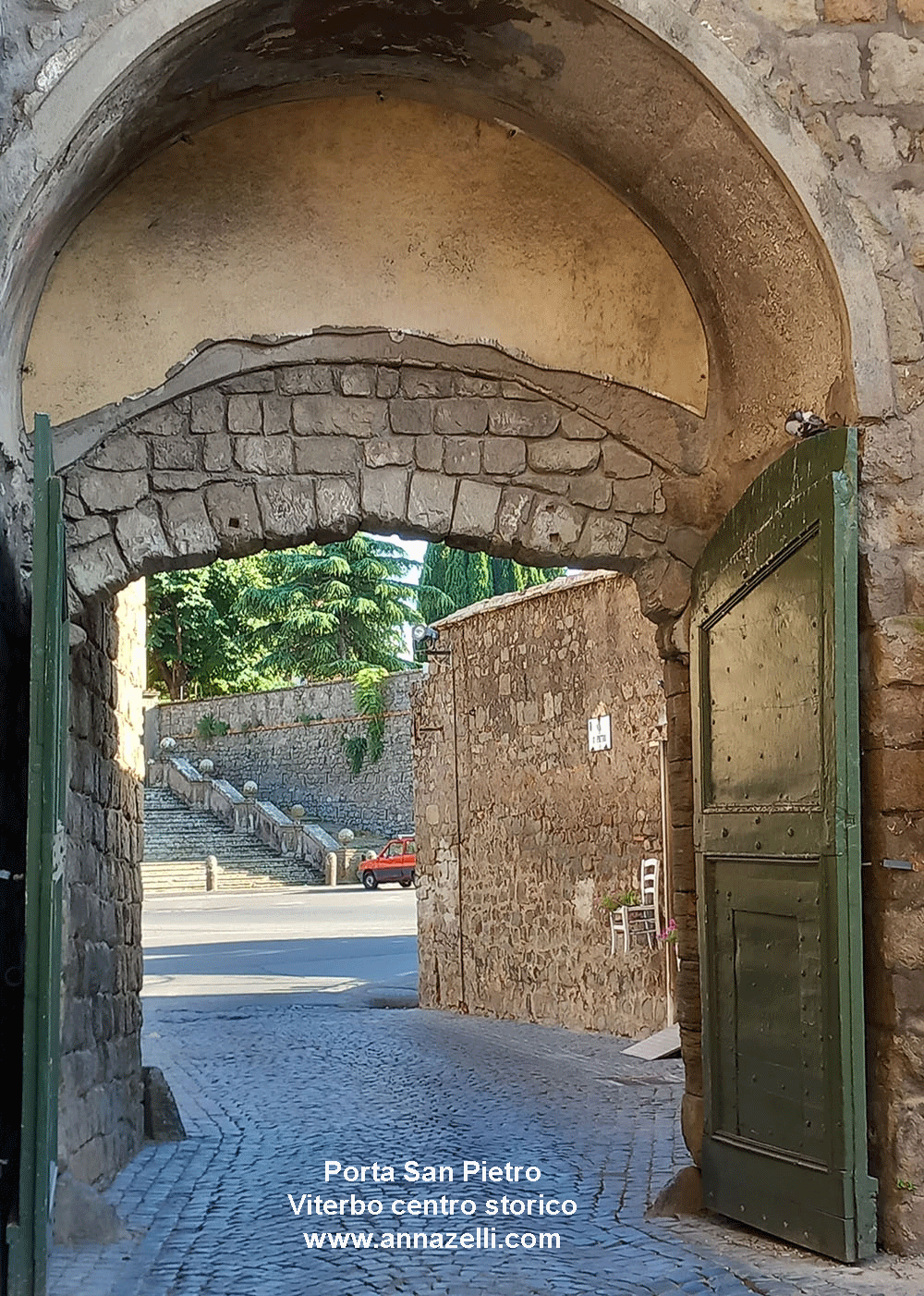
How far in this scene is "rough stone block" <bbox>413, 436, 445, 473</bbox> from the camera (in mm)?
5273

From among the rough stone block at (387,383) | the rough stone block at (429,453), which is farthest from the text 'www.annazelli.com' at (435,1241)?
the rough stone block at (387,383)

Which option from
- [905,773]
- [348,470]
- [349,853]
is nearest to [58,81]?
[348,470]

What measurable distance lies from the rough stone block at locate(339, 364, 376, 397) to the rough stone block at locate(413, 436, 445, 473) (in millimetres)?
250

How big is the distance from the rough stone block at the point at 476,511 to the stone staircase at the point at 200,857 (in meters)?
21.3

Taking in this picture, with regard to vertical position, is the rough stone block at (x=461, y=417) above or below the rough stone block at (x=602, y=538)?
above

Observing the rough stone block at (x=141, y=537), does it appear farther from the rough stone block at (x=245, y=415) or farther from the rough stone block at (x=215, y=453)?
the rough stone block at (x=245, y=415)

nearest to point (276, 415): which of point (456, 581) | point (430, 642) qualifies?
point (430, 642)

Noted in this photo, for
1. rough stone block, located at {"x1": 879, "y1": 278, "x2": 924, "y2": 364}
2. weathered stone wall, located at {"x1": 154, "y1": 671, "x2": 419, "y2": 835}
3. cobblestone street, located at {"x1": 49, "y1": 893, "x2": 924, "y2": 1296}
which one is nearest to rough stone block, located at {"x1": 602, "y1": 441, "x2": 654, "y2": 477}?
rough stone block, located at {"x1": 879, "y1": 278, "x2": 924, "y2": 364}

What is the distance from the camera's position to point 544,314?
18.1ft

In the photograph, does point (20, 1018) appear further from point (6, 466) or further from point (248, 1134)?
point (248, 1134)

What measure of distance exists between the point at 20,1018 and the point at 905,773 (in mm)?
2732

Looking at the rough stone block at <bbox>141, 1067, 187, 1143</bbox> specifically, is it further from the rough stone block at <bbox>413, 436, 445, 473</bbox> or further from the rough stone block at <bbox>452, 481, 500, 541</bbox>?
the rough stone block at <bbox>413, 436, 445, 473</bbox>

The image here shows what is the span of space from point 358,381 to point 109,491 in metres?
0.97

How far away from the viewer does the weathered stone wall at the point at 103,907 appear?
17.7ft
